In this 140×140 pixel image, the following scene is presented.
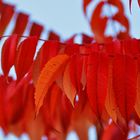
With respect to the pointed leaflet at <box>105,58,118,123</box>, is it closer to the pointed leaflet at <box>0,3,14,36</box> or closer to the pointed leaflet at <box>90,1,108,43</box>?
the pointed leaflet at <box>0,3,14,36</box>

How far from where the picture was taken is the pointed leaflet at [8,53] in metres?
1.14

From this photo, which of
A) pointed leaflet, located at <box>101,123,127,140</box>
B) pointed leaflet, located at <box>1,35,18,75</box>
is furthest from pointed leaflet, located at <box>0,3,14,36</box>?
pointed leaflet, located at <box>101,123,127,140</box>

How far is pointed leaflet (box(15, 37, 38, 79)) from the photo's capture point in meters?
1.11

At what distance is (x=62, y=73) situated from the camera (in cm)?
110

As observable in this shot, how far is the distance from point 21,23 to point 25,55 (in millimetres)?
757

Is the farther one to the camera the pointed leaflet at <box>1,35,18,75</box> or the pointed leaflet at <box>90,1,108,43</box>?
the pointed leaflet at <box>90,1,108,43</box>

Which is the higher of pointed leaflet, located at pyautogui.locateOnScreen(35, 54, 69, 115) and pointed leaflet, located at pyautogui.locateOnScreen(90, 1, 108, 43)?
pointed leaflet, located at pyautogui.locateOnScreen(90, 1, 108, 43)

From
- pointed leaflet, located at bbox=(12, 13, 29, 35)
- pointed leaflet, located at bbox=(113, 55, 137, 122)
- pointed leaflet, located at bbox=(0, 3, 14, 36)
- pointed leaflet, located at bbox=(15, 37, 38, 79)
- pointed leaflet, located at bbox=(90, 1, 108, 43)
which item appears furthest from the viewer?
pointed leaflet, located at bbox=(90, 1, 108, 43)

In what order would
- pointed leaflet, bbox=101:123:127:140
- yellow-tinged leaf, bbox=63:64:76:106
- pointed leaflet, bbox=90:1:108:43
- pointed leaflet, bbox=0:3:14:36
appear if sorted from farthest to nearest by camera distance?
pointed leaflet, bbox=90:1:108:43 → pointed leaflet, bbox=0:3:14:36 → pointed leaflet, bbox=101:123:127:140 → yellow-tinged leaf, bbox=63:64:76:106

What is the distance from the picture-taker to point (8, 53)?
1.19 meters

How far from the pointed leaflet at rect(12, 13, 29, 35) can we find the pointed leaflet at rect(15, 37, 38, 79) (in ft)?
2.13

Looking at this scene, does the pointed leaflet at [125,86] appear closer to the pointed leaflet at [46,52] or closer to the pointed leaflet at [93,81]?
the pointed leaflet at [93,81]

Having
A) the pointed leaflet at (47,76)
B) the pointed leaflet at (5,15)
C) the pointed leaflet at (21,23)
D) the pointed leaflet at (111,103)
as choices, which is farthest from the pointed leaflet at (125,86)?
the pointed leaflet at (21,23)

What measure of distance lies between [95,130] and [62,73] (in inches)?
34.6
